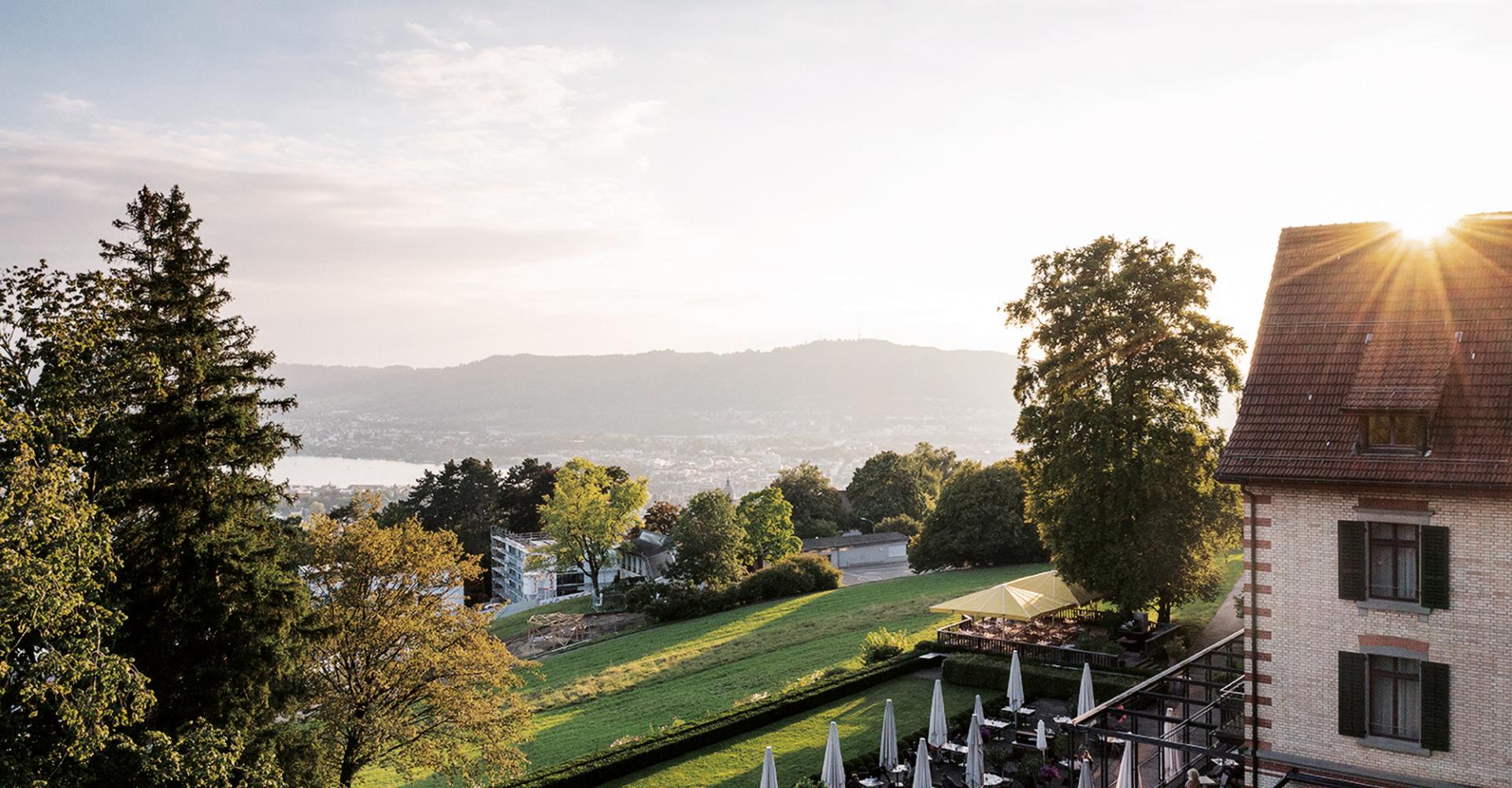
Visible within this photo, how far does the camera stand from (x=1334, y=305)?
19953mm

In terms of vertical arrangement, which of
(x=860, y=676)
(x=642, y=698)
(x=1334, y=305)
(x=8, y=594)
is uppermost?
(x=1334, y=305)

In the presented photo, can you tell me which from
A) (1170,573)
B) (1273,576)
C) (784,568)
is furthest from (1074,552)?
(784,568)

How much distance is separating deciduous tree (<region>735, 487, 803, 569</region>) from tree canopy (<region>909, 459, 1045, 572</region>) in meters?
15.5

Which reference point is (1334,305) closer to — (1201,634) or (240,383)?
(1201,634)

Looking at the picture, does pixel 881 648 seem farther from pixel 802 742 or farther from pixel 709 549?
pixel 709 549

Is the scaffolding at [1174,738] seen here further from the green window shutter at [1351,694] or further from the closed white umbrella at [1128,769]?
the green window shutter at [1351,694]

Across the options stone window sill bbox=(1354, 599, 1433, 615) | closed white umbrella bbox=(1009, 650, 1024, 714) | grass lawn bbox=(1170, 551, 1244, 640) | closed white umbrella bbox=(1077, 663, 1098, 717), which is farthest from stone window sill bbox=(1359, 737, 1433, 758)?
grass lawn bbox=(1170, 551, 1244, 640)

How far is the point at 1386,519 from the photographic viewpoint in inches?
693

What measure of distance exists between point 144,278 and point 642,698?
77.6 feet

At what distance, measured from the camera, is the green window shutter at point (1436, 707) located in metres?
17.0

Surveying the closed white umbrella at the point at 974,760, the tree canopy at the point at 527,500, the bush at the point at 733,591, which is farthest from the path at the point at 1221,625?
the tree canopy at the point at 527,500

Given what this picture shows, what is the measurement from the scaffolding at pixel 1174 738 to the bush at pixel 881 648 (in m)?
11.0

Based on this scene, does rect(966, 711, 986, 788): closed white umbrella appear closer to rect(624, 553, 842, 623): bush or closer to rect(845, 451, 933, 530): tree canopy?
rect(624, 553, 842, 623): bush

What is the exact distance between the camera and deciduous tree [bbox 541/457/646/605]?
257 feet
